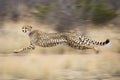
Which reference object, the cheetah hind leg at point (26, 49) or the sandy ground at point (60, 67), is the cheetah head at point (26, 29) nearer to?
the cheetah hind leg at point (26, 49)

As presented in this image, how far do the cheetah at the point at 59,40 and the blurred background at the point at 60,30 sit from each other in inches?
3.9

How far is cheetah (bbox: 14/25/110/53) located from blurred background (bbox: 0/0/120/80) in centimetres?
10

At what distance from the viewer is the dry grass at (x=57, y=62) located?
30.7 feet

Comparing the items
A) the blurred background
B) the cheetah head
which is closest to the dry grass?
the blurred background

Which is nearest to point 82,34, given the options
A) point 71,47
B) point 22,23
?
point 71,47

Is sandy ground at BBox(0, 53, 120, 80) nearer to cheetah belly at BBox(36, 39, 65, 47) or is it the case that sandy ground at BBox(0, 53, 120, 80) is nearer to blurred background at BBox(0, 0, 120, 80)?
blurred background at BBox(0, 0, 120, 80)

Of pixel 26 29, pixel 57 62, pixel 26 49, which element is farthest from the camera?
pixel 26 29

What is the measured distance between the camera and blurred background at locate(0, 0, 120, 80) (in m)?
9.46

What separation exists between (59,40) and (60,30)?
802mm

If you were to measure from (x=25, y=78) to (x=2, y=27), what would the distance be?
2.11m

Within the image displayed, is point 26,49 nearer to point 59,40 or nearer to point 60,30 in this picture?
point 59,40

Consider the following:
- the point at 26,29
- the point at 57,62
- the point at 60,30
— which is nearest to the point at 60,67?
the point at 57,62

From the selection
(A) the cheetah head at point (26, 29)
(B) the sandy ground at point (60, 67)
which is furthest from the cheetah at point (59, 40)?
(B) the sandy ground at point (60, 67)

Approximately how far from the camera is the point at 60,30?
11.0m
